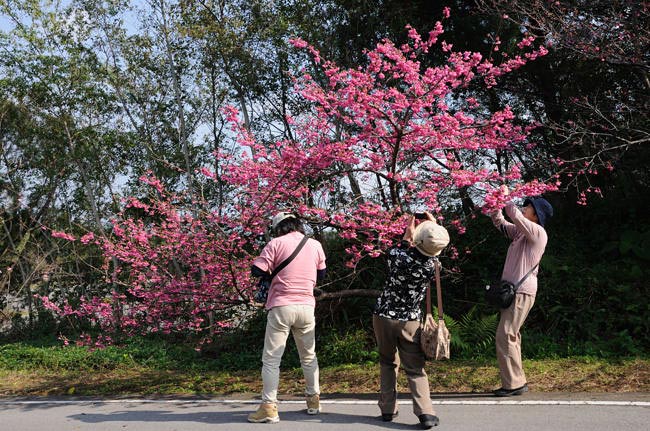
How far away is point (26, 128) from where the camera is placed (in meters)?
14.3

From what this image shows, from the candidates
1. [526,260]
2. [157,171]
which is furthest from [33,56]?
[526,260]

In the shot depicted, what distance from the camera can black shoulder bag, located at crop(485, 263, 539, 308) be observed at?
17.9ft

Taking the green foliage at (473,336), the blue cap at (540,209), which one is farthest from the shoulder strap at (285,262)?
the green foliage at (473,336)

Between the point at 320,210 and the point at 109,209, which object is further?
the point at 109,209

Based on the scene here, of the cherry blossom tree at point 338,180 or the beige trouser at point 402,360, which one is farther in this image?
the cherry blossom tree at point 338,180

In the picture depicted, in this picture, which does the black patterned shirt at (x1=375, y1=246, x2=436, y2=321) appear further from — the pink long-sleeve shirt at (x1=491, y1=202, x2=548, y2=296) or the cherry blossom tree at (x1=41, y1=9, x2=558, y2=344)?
the cherry blossom tree at (x1=41, y1=9, x2=558, y2=344)

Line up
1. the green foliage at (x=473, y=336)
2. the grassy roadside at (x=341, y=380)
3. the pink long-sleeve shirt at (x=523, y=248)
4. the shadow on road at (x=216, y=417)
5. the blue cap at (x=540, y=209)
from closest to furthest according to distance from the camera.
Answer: the shadow on road at (x=216, y=417)
the pink long-sleeve shirt at (x=523, y=248)
the blue cap at (x=540, y=209)
the grassy roadside at (x=341, y=380)
the green foliage at (x=473, y=336)

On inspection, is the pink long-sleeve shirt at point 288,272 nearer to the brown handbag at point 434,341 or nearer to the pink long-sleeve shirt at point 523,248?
the brown handbag at point 434,341

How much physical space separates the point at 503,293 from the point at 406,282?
124cm

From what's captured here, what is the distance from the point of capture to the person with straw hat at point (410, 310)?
4652mm

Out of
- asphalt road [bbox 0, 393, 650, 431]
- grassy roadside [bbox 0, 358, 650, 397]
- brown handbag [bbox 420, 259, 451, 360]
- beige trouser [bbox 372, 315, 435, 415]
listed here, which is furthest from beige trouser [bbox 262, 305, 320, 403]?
grassy roadside [bbox 0, 358, 650, 397]

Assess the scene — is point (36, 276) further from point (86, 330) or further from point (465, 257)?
point (465, 257)

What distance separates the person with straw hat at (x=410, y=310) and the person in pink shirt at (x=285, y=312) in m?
0.69

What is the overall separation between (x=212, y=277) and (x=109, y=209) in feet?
28.0
